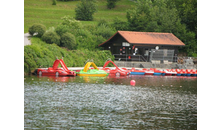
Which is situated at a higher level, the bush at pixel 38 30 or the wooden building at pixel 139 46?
Answer: the bush at pixel 38 30

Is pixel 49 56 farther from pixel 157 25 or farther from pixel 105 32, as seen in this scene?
pixel 157 25

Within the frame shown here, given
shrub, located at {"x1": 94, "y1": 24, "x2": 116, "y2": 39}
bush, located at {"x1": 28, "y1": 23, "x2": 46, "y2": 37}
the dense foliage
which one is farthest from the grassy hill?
shrub, located at {"x1": 94, "y1": 24, "x2": 116, "y2": 39}

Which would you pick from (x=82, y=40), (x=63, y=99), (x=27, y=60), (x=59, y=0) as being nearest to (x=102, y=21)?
(x=82, y=40)

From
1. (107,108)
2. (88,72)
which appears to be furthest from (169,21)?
A: (107,108)

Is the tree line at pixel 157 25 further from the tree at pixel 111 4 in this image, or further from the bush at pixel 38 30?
the tree at pixel 111 4

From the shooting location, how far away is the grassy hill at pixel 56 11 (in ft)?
294

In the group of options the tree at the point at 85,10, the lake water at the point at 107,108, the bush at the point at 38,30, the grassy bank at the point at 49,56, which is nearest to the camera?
the lake water at the point at 107,108

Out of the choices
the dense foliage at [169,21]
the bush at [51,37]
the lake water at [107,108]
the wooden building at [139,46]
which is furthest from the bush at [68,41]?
the lake water at [107,108]

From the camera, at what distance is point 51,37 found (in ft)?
202

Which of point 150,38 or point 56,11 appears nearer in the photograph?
point 150,38

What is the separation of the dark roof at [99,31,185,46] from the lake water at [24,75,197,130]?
105ft

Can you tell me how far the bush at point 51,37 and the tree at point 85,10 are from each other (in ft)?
105

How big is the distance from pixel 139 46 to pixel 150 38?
338cm
